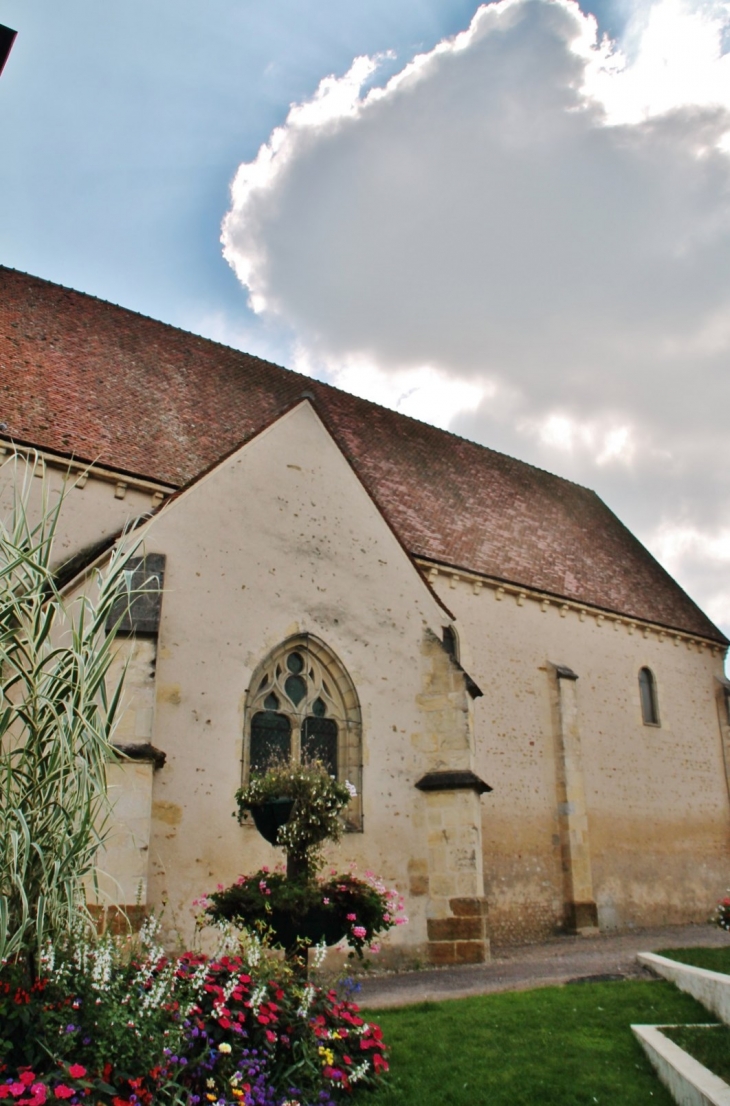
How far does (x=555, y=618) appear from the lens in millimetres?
20109

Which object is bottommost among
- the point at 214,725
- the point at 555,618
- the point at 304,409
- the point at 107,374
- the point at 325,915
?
the point at 325,915

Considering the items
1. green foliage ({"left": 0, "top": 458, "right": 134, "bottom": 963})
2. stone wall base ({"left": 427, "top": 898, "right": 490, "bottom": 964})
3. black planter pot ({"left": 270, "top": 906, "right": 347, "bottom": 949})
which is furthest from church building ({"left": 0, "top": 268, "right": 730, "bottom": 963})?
black planter pot ({"left": 270, "top": 906, "right": 347, "bottom": 949})

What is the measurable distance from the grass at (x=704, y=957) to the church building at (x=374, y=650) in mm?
2438

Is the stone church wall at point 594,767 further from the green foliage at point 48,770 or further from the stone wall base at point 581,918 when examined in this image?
the green foliage at point 48,770

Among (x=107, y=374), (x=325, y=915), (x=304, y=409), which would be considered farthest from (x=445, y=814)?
(x=107, y=374)

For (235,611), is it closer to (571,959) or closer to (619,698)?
Answer: (571,959)

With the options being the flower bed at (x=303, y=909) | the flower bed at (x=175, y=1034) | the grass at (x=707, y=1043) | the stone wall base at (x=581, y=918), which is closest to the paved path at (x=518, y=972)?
the flower bed at (x=303, y=909)

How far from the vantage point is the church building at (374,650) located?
37.3 feet

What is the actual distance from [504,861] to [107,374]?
11.5 meters

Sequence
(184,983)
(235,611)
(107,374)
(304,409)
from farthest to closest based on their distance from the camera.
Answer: (107,374)
(304,409)
(235,611)
(184,983)

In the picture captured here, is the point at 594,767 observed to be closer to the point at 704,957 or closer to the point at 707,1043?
the point at 704,957

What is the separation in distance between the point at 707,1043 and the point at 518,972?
5.12m

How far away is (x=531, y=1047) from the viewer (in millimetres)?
7133

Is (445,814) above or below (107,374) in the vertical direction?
below
